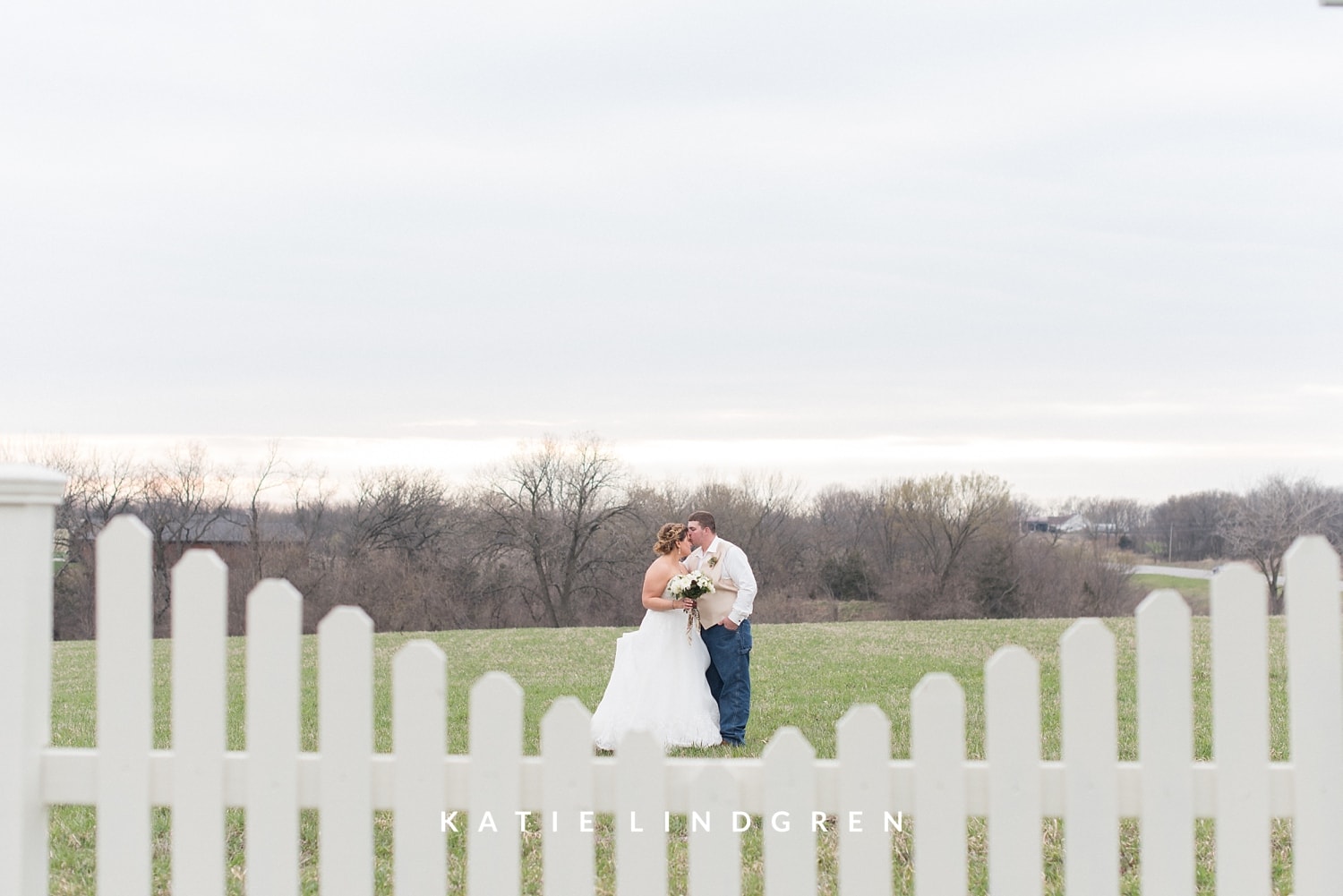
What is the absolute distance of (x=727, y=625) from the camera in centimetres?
991

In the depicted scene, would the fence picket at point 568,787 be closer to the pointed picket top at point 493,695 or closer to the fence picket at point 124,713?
the pointed picket top at point 493,695

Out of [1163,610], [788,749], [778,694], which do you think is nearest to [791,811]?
[788,749]

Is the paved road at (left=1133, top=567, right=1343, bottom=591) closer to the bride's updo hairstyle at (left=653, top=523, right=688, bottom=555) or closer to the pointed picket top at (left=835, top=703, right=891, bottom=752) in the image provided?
the bride's updo hairstyle at (left=653, top=523, right=688, bottom=555)

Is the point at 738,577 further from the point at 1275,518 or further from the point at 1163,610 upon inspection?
the point at 1275,518

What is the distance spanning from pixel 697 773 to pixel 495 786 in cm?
53

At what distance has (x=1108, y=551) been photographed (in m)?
61.4

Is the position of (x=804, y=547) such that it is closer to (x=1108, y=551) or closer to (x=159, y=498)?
(x=1108, y=551)

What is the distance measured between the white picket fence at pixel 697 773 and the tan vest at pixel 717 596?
7018 millimetres

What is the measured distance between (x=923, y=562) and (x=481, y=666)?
4410cm

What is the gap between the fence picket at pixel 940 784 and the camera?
283 centimetres

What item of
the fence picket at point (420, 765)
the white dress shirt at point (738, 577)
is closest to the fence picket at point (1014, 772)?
the fence picket at point (420, 765)

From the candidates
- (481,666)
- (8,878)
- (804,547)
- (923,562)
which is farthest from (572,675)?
(923,562)

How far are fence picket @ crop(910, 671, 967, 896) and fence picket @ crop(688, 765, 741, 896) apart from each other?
1.38 ft

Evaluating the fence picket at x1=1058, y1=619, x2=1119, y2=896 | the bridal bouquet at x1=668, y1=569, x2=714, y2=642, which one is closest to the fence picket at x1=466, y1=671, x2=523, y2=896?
the fence picket at x1=1058, y1=619, x2=1119, y2=896
